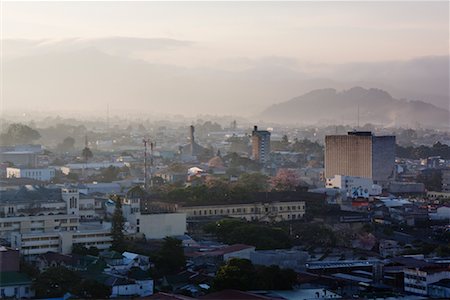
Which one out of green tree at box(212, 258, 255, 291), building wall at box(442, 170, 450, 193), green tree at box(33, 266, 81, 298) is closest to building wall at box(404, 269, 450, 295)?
green tree at box(212, 258, 255, 291)

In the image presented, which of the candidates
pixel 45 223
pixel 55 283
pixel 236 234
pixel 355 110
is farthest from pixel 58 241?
pixel 355 110

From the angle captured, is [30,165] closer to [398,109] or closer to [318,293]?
[318,293]

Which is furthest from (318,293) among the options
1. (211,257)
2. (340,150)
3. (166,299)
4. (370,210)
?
(340,150)

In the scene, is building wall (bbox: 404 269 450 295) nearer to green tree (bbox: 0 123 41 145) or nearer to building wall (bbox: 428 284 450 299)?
building wall (bbox: 428 284 450 299)

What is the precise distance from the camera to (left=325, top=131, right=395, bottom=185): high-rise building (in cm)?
2083

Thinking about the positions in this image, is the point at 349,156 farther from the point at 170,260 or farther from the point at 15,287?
the point at 15,287

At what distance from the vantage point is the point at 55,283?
8.43 metres

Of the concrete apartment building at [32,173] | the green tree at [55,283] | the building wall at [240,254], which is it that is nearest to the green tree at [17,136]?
the concrete apartment building at [32,173]

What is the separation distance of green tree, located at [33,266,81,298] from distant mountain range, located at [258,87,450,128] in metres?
55.3

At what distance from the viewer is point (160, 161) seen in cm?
2764

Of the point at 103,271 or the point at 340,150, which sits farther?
the point at 340,150

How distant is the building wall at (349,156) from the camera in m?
20.9

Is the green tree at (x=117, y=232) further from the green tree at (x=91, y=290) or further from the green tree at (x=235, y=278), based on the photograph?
the green tree at (x=235, y=278)

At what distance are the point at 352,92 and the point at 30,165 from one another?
2279 inches
